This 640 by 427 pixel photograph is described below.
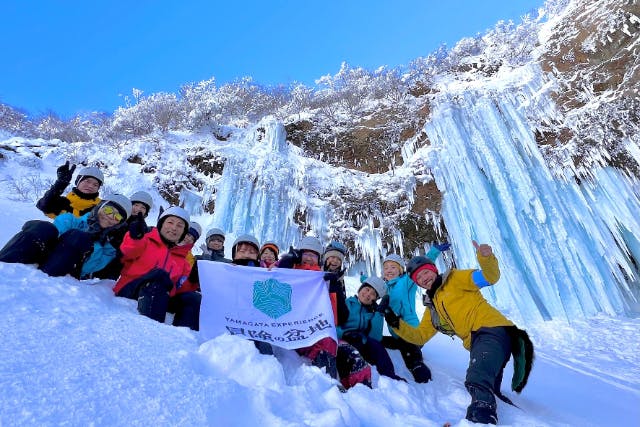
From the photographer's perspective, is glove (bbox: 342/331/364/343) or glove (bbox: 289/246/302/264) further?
glove (bbox: 289/246/302/264)

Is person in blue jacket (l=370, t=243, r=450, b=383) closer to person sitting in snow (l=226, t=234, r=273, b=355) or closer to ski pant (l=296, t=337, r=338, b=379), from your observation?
ski pant (l=296, t=337, r=338, b=379)

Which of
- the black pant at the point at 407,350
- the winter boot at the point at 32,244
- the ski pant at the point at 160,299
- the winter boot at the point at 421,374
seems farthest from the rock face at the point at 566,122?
the winter boot at the point at 32,244

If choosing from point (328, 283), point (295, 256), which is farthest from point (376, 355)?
point (295, 256)

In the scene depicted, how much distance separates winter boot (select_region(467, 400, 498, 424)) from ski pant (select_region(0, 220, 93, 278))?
3216mm

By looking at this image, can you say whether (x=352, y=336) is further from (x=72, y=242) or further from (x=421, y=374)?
(x=72, y=242)

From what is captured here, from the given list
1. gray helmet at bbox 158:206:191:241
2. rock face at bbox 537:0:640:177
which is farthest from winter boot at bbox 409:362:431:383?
rock face at bbox 537:0:640:177

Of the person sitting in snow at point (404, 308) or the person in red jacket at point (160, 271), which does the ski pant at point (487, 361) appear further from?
the person in red jacket at point (160, 271)

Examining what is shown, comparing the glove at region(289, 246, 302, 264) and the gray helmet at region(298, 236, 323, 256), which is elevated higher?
the gray helmet at region(298, 236, 323, 256)

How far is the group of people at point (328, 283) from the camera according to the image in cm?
286

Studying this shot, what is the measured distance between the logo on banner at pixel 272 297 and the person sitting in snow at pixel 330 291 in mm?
392

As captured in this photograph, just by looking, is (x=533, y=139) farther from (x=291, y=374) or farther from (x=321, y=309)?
(x=291, y=374)

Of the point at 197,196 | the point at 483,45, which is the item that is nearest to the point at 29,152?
the point at 197,196

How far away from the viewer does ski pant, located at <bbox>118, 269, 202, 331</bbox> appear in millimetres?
2996

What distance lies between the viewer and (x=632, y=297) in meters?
11.4
